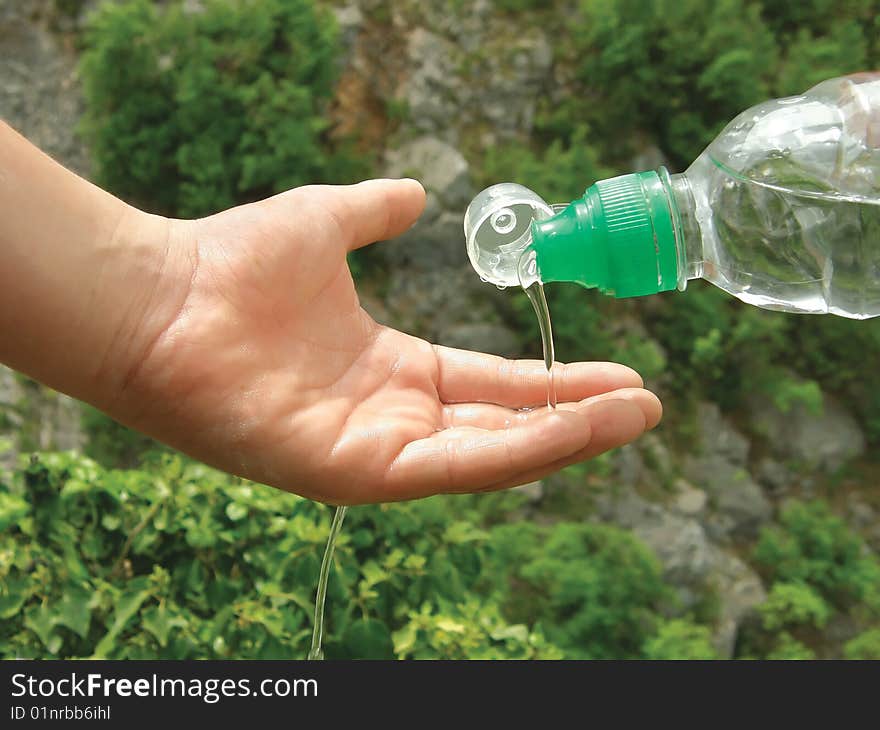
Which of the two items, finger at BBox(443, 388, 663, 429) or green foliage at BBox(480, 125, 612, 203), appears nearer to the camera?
finger at BBox(443, 388, 663, 429)

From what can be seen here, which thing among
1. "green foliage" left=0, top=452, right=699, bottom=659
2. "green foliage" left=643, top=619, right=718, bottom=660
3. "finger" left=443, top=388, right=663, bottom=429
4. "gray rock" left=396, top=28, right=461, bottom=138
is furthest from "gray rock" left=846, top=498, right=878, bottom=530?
"finger" left=443, top=388, right=663, bottom=429

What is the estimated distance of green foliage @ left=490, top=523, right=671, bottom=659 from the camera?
312 centimetres

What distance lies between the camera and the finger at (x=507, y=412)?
4.24 ft

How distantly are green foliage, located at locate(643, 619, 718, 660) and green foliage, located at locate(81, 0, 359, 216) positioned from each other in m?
2.15

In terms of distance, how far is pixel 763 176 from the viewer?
4.38 ft

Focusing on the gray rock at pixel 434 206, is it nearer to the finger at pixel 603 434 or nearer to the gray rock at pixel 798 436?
the gray rock at pixel 798 436

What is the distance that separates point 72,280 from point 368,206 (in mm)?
424

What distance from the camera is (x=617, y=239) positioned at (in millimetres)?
1146

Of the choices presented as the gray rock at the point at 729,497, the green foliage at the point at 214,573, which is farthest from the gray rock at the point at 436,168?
the green foliage at the point at 214,573

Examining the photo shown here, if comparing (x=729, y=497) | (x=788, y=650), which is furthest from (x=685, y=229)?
(x=729, y=497)

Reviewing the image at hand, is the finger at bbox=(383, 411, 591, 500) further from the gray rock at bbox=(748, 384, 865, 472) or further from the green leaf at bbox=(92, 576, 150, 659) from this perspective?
the gray rock at bbox=(748, 384, 865, 472)

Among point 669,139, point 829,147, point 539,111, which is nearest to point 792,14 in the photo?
point 669,139

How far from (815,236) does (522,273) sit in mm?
428

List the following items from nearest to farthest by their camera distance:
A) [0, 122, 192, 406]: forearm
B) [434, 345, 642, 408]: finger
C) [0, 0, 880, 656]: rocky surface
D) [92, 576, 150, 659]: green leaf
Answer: [0, 122, 192, 406]: forearm
[434, 345, 642, 408]: finger
[92, 576, 150, 659]: green leaf
[0, 0, 880, 656]: rocky surface
